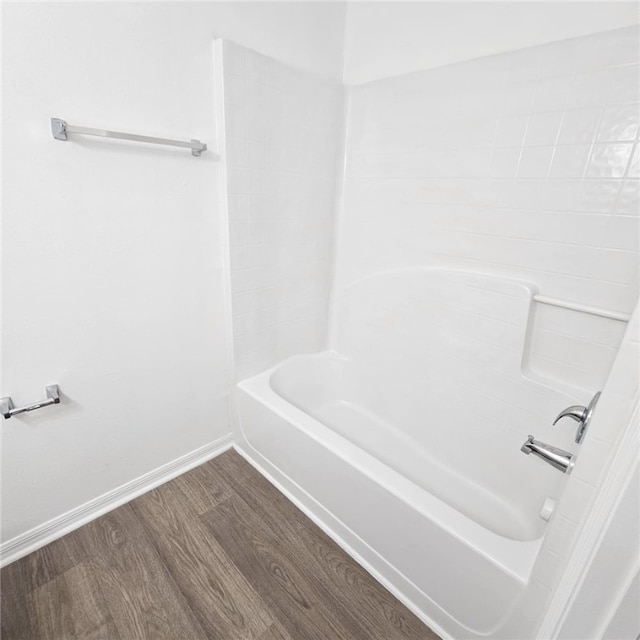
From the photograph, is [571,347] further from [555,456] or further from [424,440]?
[424,440]

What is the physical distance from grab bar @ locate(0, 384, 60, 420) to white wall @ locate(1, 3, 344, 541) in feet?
0.10

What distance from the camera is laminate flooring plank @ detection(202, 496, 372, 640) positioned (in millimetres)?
1151

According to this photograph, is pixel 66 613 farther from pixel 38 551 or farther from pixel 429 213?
pixel 429 213

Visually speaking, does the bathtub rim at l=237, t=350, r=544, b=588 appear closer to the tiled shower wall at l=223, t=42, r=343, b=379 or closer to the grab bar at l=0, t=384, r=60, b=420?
the tiled shower wall at l=223, t=42, r=343, b=379

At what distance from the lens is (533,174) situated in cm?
125

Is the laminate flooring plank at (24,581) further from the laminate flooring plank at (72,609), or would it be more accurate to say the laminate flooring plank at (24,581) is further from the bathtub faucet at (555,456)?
the bathtub faucet at (555,456)

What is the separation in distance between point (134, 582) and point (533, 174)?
82.2 inches

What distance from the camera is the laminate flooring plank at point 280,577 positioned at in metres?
1.15

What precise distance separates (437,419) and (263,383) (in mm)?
886

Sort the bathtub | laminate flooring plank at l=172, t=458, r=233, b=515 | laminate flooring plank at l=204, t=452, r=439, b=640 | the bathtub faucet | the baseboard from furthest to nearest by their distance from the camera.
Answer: laminate flooring plank at l=172, t=458, r=233, b=515, the baseboard, laminate flooring plank at l=204, t=452, r=439, b=640, the bathtub, the bathtub faucet

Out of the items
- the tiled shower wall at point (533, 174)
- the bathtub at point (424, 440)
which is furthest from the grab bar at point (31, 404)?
the tiled shower wall at point (533, 174)

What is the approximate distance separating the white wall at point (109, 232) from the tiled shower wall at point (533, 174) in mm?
584

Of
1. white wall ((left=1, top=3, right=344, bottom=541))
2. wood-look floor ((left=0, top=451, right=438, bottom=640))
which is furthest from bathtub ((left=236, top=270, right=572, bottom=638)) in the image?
white wall ((left=1, top=3, right=344, bottom=541))

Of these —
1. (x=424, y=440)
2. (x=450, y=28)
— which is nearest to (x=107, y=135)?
(x=450, y=28)
